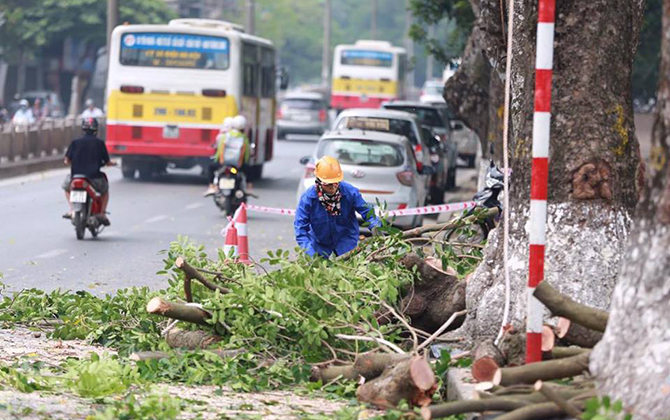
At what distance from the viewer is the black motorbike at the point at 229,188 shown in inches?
803

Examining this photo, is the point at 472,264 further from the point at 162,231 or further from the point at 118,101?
the point at 118,101

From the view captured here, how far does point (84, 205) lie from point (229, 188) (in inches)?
149

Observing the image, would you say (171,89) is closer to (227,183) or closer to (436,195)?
(436,195)

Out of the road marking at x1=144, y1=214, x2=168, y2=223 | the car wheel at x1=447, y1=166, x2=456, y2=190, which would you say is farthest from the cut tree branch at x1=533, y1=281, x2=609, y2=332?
the car wheel at x1=447, y1=166, x2=456, y2=190

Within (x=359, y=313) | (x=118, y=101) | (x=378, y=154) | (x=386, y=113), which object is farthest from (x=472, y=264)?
(x=118, y=101)

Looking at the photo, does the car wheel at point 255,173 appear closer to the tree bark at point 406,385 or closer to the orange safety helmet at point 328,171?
the orange safety helmet at point 328,171

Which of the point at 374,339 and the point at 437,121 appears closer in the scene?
the point at 374,339

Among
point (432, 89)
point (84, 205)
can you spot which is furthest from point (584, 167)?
point (432, 89)

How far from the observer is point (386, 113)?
75.3 feet

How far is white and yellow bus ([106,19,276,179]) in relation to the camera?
86.7ft

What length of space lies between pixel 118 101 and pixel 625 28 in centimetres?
1957

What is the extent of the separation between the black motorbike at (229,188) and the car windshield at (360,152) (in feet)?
7.32

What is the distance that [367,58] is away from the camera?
5762 cm

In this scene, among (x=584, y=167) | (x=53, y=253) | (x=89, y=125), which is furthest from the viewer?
(x=89, y=125)
